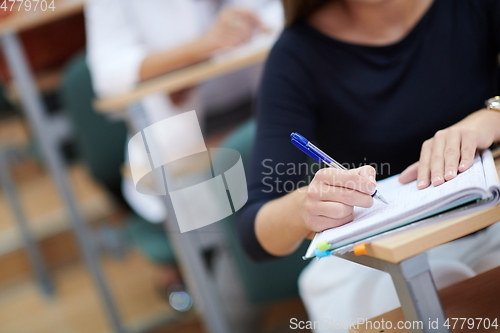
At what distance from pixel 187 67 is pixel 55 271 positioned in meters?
1.72

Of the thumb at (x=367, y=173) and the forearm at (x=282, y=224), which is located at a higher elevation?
the thumb at (x=367, y=173)

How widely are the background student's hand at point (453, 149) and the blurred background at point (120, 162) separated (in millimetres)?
Result: 521

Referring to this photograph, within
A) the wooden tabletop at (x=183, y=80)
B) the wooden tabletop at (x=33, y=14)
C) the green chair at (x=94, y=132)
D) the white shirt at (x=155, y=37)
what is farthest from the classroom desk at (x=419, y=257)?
the green chair at (x=94, y=132)

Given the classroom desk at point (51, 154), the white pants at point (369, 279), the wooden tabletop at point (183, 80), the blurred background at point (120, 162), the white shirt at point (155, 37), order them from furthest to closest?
the classroom desk at point (51, 154) < the white shirt at point (155, 37) < the blurred background at point (120, 162) < the wooden tabletop at point (183, 80) < the white pants at point (369, 279)

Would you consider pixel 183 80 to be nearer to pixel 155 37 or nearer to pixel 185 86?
pixel 185 86

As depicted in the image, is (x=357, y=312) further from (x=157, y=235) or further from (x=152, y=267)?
(x=152, y=267)

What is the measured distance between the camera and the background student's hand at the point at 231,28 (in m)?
1.34

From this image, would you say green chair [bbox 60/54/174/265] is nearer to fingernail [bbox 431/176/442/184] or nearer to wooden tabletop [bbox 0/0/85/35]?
wooden tabletop [bbox 0/0/85/35]

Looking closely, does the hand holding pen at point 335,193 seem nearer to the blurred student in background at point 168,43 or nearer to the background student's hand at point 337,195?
the background student's hand at point 337,195

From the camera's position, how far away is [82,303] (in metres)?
2.40

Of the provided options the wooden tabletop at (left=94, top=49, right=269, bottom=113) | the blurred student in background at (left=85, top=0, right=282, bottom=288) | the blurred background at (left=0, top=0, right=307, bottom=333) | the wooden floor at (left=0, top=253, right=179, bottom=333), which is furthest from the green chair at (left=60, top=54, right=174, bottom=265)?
Result: the wooden tabletop at (left=94, top=49, right=269, bottom=113)

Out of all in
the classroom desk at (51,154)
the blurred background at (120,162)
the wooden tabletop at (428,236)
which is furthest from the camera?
the classroom desk at (51,154)

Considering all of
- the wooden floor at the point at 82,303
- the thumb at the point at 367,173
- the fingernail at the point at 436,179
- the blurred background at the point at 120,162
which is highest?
the thumb at the point at 367,173

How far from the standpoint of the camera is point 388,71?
2.71 feet
